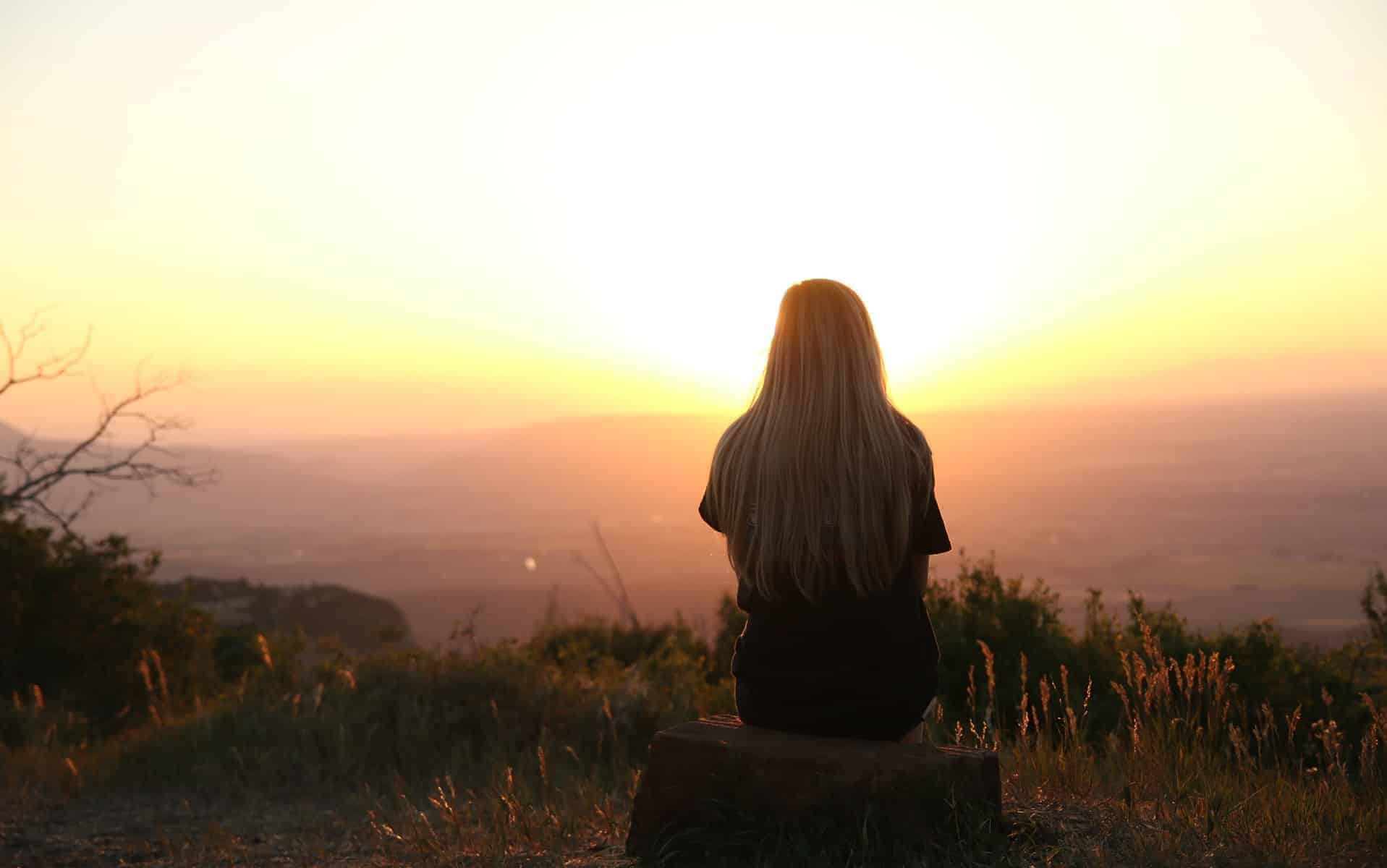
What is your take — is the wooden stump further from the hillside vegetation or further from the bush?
the bush

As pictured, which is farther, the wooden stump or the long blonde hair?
the long blonde hair

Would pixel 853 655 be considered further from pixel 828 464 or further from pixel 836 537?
pixel 828 464

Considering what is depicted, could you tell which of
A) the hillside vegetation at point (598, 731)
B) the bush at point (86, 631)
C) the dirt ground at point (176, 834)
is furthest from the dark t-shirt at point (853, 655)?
the bush at point (86, 631)

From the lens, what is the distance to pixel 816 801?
11.2ft

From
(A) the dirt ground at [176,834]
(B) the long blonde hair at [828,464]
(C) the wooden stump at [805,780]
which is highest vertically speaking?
(B) the long blonde hair at [828,464]

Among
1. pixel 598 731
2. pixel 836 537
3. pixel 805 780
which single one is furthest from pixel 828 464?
pixel 598 731

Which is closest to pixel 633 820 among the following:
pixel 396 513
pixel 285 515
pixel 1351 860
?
pixel 1351 860

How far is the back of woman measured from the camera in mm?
3504

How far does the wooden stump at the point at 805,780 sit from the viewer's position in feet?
11.0

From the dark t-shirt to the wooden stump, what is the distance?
93 mm

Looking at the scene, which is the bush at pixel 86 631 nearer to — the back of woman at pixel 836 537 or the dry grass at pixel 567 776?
the dry grass at pixel 567 776

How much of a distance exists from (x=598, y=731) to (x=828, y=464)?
437 cm

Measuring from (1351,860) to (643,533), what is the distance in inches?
1954

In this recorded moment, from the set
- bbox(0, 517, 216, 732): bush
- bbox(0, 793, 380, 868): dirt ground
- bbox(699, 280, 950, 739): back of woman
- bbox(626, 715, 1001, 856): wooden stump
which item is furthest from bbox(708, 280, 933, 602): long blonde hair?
bbox(0, 517, 216, 732): bush
